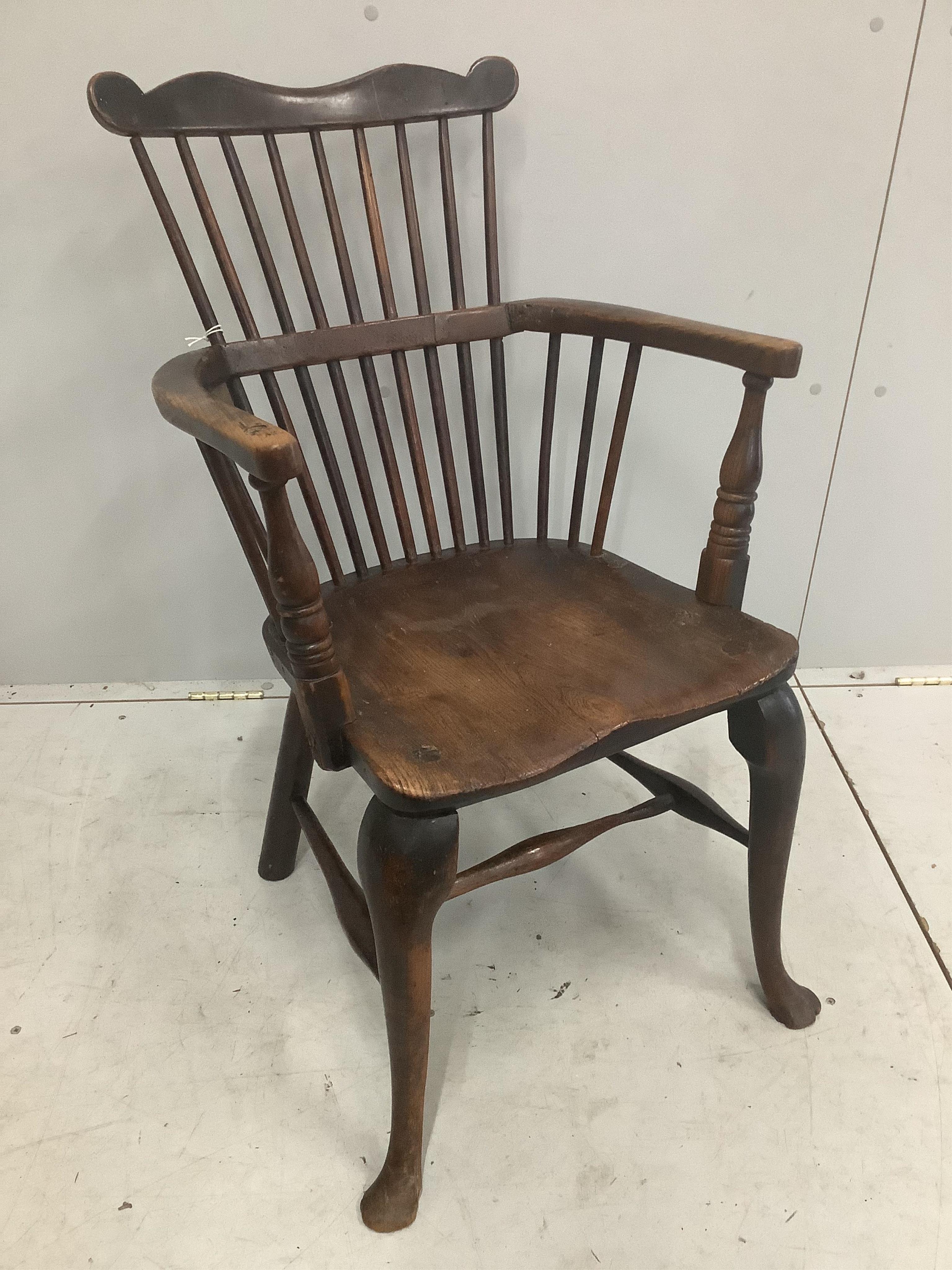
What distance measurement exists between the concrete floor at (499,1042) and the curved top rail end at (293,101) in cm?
94

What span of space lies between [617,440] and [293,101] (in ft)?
1.69

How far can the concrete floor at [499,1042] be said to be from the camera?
90 centimetres

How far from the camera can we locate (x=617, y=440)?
104cm

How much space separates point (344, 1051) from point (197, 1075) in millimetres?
170

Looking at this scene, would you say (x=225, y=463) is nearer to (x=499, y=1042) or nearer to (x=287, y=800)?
(x=287, y=800)

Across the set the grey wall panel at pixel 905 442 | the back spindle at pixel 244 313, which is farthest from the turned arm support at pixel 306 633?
the grey wall panel at pixel 905 442

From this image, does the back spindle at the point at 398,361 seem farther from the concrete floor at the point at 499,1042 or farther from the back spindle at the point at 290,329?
the concrete floor at the point at 499,1042

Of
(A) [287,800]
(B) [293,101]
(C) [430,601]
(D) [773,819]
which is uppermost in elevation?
(B) [293,101]

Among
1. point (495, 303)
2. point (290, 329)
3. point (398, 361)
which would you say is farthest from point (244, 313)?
point (495, 303)

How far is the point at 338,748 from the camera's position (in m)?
0.81

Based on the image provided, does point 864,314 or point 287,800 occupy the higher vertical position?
point 864,314

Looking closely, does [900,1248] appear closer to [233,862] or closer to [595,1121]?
[595,1121]

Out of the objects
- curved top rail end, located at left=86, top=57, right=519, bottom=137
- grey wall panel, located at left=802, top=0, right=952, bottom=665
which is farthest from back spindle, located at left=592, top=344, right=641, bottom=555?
grey wall panel, located at left=802, top=0, right=952, bottom=665

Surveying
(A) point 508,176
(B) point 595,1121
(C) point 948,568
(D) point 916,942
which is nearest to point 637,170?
(A) point 508,176
